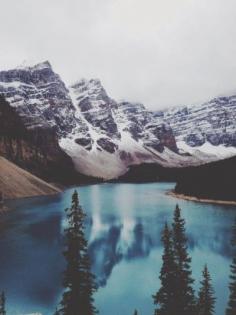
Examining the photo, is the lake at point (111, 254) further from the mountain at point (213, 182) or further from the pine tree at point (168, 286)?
the mountain at point (213, 182)

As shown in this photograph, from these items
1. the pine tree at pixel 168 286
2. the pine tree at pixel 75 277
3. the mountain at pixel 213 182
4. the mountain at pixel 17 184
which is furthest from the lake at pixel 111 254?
the mountain at pixel 17 184

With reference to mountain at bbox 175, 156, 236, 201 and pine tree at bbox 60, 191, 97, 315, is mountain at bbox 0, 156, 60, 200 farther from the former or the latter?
pine tree at bbox 60, 191, 97, 315

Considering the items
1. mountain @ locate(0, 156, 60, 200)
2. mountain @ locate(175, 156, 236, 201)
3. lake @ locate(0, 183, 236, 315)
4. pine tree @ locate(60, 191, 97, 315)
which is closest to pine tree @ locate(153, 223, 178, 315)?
pine tree @ locate(60, 191, 97, 315)

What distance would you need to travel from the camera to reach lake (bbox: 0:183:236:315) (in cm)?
4722

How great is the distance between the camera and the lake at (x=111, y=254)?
4722 cm

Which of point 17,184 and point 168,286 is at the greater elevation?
point 168,286

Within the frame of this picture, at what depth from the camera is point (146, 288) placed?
5078 centimetres

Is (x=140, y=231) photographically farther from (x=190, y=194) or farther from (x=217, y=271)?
(x=190, y=194)

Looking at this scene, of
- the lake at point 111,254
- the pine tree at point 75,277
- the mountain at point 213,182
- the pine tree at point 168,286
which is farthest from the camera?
the mountain at point 213,182

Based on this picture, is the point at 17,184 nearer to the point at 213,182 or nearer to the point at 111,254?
the point at 213,182

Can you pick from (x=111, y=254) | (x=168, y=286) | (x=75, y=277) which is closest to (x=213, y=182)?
(x=111, y=254)

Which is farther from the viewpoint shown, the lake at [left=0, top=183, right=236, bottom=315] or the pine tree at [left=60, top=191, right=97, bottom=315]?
the lake at [left=0, top=183, right=236, bottom=315]

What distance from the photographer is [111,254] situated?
69750 mm

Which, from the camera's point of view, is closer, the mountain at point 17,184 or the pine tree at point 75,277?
the pine tree at point 75,277
